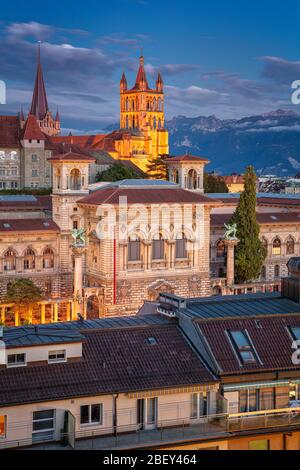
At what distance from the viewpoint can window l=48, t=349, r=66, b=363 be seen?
1172 inches

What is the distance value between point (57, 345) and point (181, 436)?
5626 mm

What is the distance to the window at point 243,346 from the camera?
105 feet

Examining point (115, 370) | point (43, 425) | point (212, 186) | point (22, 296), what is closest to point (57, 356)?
point (115, 370)

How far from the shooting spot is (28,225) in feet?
243

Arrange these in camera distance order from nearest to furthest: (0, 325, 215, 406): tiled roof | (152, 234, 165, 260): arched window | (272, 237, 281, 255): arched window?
(0, 325, 215, 406): tiled roof → (152, 234, 165, 260): arched window → (272, 237, 281, 255): arched window

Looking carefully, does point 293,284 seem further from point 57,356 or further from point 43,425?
point 43,425

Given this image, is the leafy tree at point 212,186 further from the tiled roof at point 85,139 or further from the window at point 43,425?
the window at point 43,425

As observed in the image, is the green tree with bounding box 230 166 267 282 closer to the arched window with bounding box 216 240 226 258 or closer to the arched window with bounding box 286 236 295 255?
the arched window with bounding box 216 240 226 258

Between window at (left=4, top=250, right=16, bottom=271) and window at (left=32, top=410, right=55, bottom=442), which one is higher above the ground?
window at (left=4, top=250, right=16, bottom=271)

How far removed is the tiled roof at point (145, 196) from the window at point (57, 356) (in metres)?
41.3

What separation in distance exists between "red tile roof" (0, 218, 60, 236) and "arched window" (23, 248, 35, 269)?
204 centimetres

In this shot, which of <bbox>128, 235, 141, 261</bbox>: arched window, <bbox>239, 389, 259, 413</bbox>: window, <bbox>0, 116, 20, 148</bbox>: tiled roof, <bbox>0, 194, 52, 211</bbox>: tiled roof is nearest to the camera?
<bbox>239, 389, 259, 413</bbox>: window

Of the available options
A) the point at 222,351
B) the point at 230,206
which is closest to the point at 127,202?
the point at 230,206

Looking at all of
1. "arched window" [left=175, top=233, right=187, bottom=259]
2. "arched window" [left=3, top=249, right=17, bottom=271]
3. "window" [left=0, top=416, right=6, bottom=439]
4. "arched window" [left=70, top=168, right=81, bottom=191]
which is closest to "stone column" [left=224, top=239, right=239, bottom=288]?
"arched window" [left=175, top=233, right=187, bottom=259]
